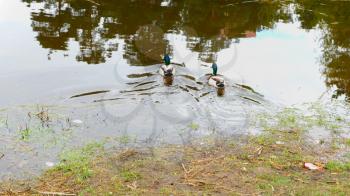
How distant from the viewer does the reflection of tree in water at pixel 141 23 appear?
14242mm

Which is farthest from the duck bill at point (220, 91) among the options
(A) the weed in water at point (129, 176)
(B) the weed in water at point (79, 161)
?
(A) the weed in water at point (129, 176)

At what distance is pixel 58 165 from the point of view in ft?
25.8

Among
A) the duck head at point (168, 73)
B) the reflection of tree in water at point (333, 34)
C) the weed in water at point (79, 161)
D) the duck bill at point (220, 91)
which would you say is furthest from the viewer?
the reflection of tree in water at point (333, 34)

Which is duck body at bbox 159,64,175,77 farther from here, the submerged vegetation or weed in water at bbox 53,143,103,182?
weed in water at bbox 53,143,103,182

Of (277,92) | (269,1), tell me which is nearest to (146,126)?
(277,92)

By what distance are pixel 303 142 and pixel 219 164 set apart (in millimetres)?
1999

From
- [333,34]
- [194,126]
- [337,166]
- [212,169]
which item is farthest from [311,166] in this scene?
[333,34]

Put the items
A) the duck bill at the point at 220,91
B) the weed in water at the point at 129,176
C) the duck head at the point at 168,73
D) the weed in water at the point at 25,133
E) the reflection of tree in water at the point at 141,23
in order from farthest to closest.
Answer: the reflection of tree in water at the point at 141,23
the duck head at the point at 168,73
the duck bill at the point at 220,91
the weed in water at the point at 25,133
the weed in water at the point at 129,176

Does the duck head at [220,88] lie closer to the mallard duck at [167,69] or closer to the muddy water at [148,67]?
the muddy water at [148,67]

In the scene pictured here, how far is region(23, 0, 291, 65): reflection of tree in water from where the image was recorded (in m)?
14.2

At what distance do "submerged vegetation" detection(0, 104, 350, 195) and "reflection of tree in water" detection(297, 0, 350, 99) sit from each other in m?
3.63

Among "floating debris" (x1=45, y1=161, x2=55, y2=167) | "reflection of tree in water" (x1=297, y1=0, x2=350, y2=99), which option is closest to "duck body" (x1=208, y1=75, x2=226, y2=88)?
"reflection of tree in water" (x1=297, y1=0, x2=350, y2=99)

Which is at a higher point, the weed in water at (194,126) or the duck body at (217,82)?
the duck body at (217,82)

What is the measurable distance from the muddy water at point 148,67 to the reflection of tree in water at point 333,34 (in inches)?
1.6
